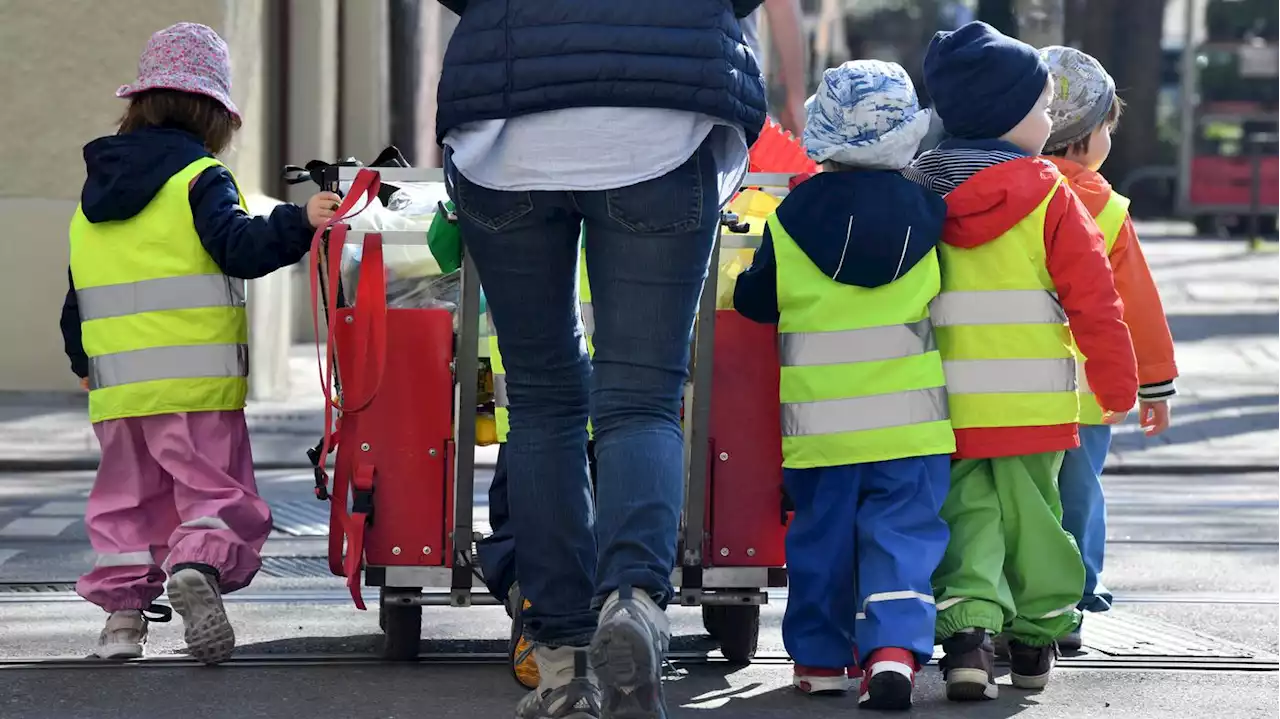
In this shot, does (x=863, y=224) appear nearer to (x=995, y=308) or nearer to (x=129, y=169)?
(x=995, y=308)

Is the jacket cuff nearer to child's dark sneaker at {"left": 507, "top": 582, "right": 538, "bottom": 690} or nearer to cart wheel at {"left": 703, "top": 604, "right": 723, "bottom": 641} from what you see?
cart wheel at {"left": 703, "top": 604, "right": 723, "bottom": 641}

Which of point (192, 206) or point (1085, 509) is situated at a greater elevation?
point (192, 206)

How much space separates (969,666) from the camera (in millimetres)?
4277

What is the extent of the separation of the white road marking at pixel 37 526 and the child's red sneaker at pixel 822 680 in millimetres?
3226

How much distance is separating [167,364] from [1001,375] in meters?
1.86

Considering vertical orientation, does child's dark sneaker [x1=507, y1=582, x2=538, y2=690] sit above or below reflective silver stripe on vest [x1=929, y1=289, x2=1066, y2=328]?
below

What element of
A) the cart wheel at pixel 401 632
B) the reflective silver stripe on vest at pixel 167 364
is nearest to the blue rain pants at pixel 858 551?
the cart wheel at pixel 401 632

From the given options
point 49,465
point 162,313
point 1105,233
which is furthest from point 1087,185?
point 49,465

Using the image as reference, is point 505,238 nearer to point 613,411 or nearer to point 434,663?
point 613,411

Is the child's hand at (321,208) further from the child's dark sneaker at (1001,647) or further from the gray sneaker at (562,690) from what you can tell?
the child's dark sneaker at (1001,647)

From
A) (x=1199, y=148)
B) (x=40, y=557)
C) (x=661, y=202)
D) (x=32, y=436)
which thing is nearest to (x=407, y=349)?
(x=661, y=202)

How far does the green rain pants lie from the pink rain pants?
5.15ft

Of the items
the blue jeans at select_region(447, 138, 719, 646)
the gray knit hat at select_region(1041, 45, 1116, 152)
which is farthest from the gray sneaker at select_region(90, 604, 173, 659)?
the gray knit hat at select_region(1041, 45, 1116, 152)

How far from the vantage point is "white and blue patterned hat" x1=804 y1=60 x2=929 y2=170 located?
4.24 m
